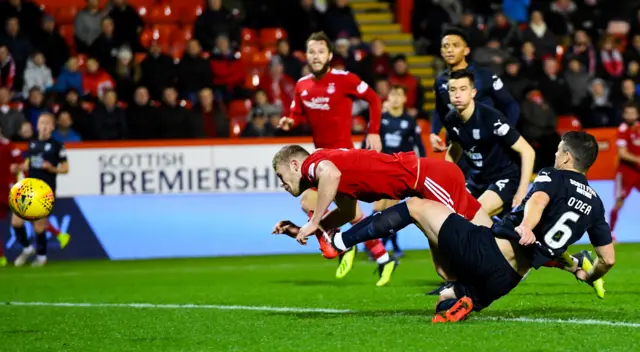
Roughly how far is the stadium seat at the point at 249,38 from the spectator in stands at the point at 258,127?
367 cm

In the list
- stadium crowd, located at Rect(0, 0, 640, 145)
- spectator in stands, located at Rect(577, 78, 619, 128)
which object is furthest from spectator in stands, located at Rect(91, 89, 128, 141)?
spectator in stands, located at Rect(577, 78, 619, 128)

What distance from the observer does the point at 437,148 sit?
33.4 feet

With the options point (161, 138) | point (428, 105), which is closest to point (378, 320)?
point (161, 138)

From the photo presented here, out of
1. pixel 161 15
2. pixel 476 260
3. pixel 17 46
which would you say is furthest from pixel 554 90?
pixel 476 260

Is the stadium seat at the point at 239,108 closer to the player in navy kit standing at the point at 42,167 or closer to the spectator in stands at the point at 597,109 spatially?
the player in navy kit standing at the point at 42,167

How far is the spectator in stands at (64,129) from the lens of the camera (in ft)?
56.6

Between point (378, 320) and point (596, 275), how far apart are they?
1.58m

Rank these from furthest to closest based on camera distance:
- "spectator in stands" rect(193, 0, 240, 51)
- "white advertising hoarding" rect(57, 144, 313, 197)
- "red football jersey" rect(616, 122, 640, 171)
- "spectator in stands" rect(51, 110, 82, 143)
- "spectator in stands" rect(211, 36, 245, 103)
→ "spectator in stands" rect(193, 0, 240, 51) → "spectator in stands" rect(211, 36, 245, 103) → "spectator in stands" rect(51, 110, 82, 143) → "red football jersey" rect(616, 122, 640, 171) → "white advertising hoarding" rect(57, 144, 313, 197)

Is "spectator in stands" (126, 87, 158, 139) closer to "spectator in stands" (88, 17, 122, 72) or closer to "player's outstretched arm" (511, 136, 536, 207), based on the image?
"spectator in stands" (88, 17, 122, 72)

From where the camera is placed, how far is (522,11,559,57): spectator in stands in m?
22.0

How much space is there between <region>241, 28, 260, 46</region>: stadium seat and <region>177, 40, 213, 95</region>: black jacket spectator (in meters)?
2.27

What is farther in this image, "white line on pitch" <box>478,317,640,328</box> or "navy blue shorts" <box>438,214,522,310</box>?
"navy blue shorts" <box>438,214,522,310</box>

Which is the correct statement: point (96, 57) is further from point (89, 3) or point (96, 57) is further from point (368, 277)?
point (368, 277)

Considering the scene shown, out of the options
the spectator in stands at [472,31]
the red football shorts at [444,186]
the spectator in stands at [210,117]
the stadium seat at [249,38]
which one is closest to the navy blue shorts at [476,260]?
the red football shorts at [444,186]
